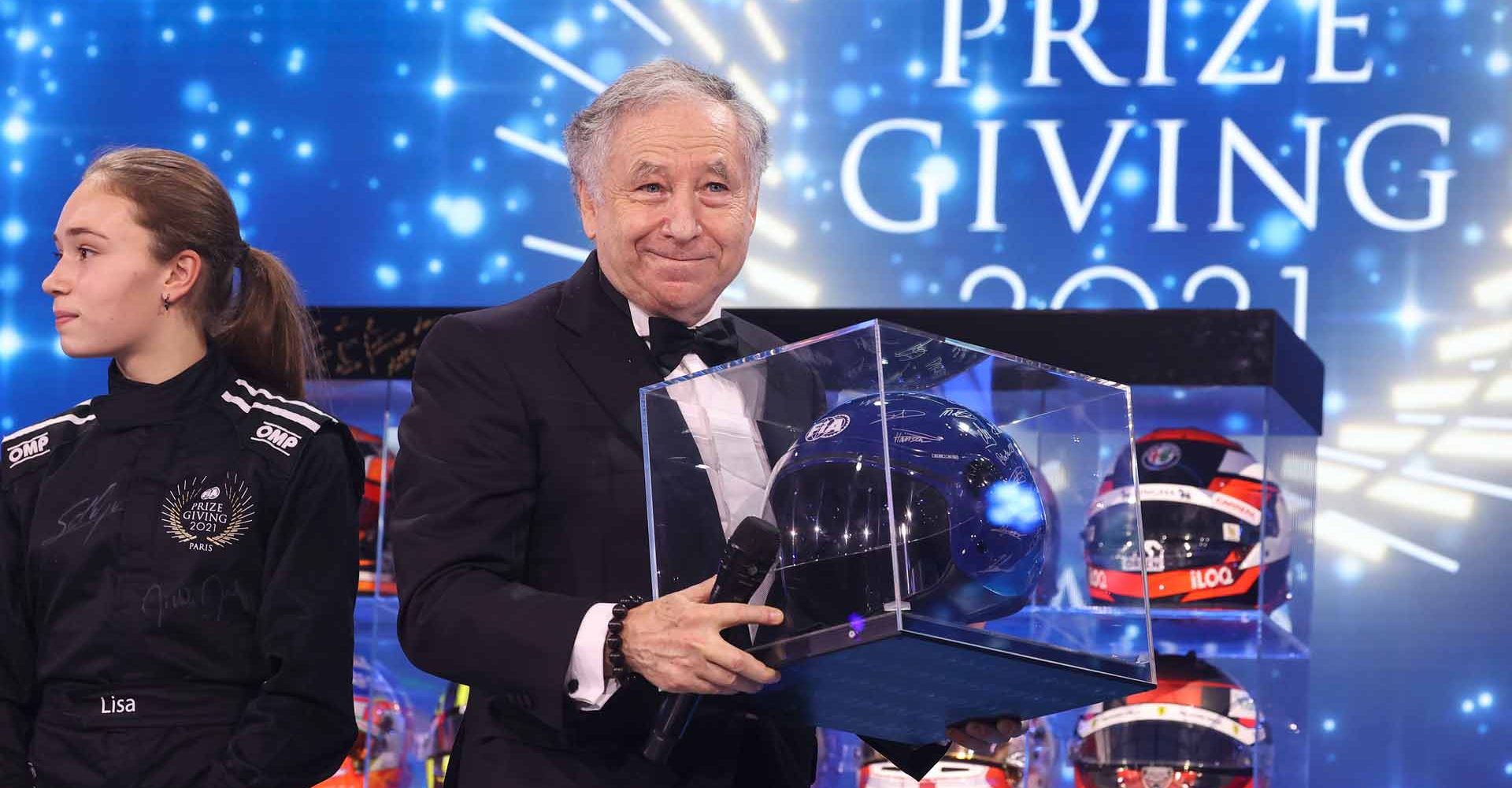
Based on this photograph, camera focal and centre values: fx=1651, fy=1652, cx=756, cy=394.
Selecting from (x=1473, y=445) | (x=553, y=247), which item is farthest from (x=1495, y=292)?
(x=553, y=247)

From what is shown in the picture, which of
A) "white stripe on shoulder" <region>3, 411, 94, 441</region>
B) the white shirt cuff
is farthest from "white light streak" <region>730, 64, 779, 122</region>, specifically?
the white shirt cuff

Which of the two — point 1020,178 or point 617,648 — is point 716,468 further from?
point 1020,178

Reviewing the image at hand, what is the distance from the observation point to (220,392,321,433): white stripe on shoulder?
87.5 inches

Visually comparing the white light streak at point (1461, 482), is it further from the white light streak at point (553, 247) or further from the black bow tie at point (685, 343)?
the black bow tie at point (685, 343)

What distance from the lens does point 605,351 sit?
1857 mm

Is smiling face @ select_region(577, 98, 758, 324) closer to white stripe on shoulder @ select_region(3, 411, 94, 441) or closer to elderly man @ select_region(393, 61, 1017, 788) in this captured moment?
elderly man @ select_region(393, 61, 1017, 788)

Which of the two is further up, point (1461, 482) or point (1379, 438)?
point (1379, 438)

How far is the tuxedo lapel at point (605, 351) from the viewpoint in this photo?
1822 mm

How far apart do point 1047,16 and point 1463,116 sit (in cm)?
115

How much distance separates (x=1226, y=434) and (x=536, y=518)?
6.22 ft

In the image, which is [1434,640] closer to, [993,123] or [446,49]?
[993,123]

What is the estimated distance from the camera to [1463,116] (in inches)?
175

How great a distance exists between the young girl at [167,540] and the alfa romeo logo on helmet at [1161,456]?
65.4 inches

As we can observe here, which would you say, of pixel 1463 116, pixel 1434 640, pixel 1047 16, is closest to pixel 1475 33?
pixel 1463 116
